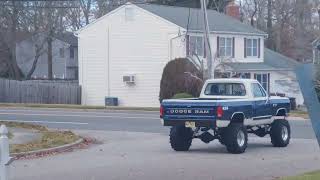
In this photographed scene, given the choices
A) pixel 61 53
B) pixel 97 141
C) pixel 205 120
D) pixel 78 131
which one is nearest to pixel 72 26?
pixel 61 53

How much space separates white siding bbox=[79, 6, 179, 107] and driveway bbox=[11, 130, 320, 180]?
90.8ft

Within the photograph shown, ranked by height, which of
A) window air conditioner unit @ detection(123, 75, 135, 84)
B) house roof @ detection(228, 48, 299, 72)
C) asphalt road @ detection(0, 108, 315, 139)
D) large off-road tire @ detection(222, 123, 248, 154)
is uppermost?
house roof @ detection(228, 48, 299, 72)

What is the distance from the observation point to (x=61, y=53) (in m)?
78.9

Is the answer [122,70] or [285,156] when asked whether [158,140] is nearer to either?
[285,156]

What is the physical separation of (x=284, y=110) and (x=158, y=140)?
4362mm

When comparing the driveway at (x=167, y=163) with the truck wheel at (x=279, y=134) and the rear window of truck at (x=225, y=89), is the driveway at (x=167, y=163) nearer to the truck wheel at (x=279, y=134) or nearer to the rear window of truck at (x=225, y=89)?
the truck wheel at (x=279, y=134)

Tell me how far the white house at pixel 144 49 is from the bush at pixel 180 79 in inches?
93.6

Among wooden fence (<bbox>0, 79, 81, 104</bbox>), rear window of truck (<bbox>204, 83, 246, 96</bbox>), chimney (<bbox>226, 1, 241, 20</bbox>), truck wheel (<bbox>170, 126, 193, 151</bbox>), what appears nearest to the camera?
truck wheel (<bbox>170, 126, 193, 151</bbox>)

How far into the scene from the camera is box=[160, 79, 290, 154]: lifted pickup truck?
19953mm

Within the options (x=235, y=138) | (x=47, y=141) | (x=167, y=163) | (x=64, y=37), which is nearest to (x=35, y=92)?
(x=64, y=37)

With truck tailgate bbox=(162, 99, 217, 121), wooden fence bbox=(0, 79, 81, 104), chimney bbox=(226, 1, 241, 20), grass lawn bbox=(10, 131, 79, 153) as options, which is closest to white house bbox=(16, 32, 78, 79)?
wooden fence bbox=(0, 79, 81, 104)

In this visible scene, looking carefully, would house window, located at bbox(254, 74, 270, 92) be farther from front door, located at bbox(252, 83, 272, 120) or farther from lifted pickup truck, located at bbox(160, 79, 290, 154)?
front door, located at bbox(252, 83, 272, 120)

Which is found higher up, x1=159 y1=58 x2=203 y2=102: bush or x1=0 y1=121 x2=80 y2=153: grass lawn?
x1=159 y1=58 x2=203 y2=102: bush

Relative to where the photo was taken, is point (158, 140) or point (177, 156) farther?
point (158, 140)
